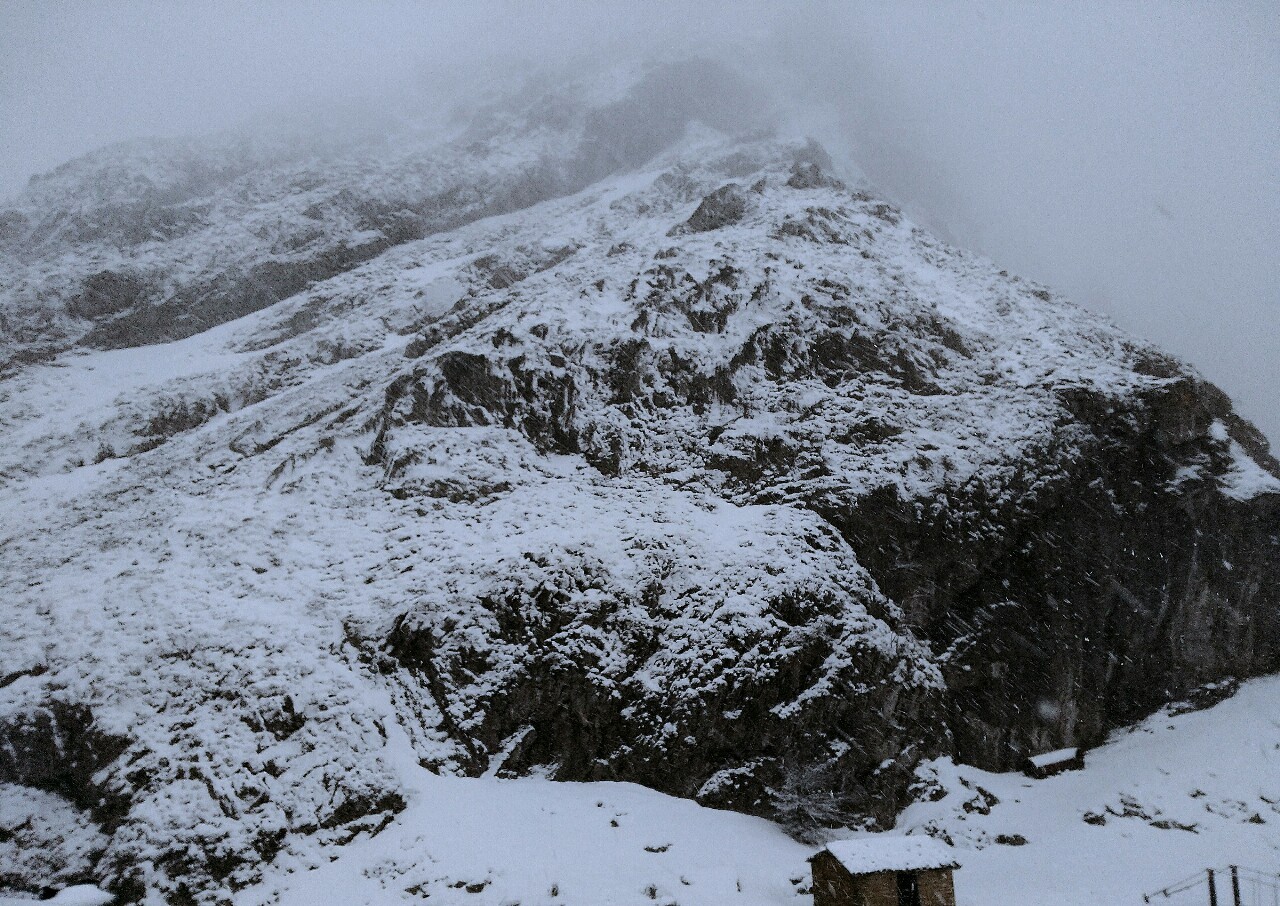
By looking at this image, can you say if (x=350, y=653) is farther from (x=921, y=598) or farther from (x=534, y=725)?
(x=921, y=598)

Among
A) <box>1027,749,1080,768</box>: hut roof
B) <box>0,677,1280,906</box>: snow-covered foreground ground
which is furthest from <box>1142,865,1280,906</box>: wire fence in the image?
<box>1027,749,1080,768</box>: hut roof

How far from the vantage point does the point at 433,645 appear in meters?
24.5

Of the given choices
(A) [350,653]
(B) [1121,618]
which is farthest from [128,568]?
(B) [1121,618]

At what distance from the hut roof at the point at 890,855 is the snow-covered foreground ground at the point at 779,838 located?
2.43m

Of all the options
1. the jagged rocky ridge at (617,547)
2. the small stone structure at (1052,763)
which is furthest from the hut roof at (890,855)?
the small stone structure at (1052,763)

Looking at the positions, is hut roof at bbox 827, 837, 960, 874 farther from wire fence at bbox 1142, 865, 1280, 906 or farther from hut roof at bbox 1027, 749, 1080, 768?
hut roof at bbox 1027, 749, 1080, 768

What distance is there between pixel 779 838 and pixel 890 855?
13.7 feet

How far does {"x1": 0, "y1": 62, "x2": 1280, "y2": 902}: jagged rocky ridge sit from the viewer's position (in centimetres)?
2181

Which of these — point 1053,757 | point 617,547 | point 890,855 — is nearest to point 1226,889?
point 1053,757

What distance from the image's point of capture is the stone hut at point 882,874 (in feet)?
61.1

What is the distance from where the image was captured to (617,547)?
27562 mm

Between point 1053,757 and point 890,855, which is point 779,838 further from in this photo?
point 1053,757

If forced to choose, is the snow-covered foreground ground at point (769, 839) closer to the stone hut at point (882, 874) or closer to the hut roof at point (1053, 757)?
the hut roof at point (1053, 757)

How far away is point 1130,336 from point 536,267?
129 feet
